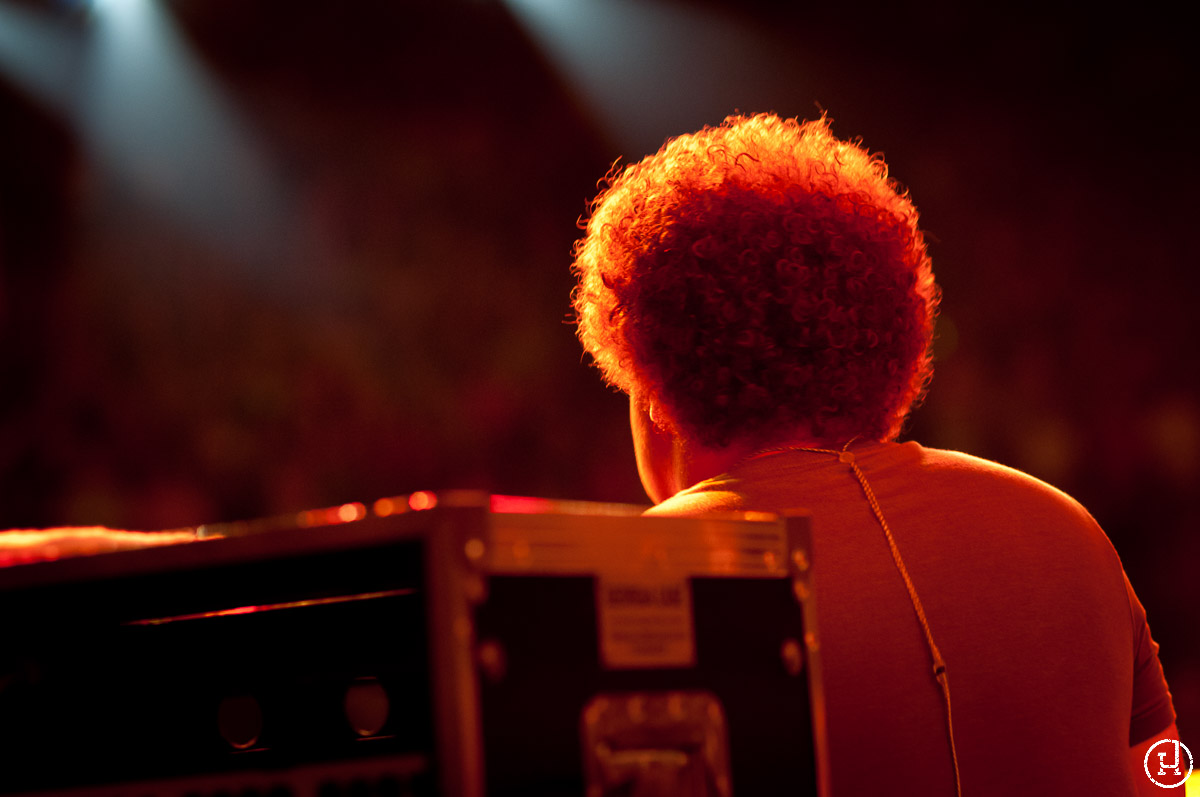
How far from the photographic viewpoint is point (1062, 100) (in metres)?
4.47

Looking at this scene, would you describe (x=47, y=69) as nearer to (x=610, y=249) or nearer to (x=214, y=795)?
(x=610, y=249)

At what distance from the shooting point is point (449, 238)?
4.74 metres

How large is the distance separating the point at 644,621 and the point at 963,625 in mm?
369

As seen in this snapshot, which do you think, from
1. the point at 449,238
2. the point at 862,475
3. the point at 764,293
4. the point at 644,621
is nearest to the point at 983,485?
the point at 862,475

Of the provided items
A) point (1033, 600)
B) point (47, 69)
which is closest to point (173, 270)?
point (47, 69)

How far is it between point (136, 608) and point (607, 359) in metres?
0.63

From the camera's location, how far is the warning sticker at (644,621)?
765 millimetres

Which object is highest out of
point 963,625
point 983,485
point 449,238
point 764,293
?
point 449,238

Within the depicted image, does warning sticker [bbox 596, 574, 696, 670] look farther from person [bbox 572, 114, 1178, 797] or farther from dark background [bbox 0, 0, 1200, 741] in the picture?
dark background [bbox 0, 0, 1200, 741]

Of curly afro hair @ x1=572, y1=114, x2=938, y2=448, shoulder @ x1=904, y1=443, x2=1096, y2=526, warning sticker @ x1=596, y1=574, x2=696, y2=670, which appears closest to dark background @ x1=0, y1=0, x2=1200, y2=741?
curly afro hair @ x1=572, y1=114, x2=938, y2=448

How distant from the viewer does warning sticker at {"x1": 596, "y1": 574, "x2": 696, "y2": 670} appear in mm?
765

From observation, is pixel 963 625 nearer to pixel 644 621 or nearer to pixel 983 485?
pixel 983 485

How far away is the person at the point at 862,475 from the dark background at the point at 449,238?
10.8ft

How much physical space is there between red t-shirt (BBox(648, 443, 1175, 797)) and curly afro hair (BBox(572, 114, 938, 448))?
8 cm
